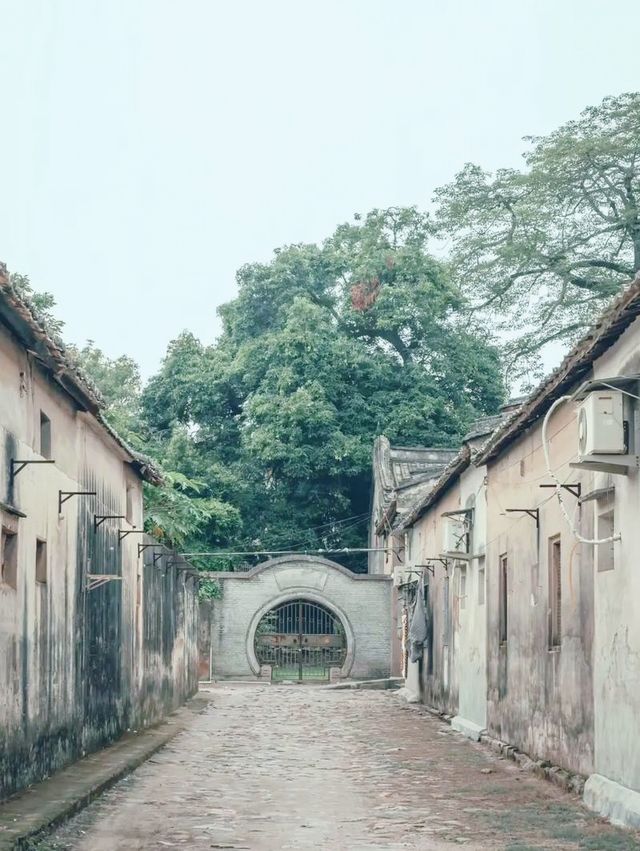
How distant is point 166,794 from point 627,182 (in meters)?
25.8

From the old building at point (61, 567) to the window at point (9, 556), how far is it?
17 millimetres

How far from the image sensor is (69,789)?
37.2 feet

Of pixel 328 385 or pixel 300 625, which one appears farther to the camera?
pixel 328 385

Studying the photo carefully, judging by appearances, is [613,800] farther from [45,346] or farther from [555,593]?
[45,346]

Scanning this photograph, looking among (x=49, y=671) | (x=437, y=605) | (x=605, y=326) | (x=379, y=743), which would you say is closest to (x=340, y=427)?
(x=437, y=605)

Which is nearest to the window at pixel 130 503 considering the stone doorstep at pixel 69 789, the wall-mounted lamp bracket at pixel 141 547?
the wall-mounted lamp bracket at pixel 141 547

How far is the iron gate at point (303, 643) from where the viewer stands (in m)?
37.4

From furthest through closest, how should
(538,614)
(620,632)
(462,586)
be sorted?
(462,586), (538,614), (620,632)

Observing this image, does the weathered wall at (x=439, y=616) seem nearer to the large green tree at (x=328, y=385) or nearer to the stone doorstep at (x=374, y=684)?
the stone doorstep at (x=374, y=684)

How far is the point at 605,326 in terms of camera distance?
32.0ft

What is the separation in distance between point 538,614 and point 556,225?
22.5 metres

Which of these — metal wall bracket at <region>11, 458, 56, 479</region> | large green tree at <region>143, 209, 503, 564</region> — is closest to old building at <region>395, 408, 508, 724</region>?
metal wall bracket at <region>11, 458, 56, 479</region>

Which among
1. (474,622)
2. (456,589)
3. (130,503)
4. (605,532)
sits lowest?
(474,622)

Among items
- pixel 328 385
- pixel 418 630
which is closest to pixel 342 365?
pixel 328 385
